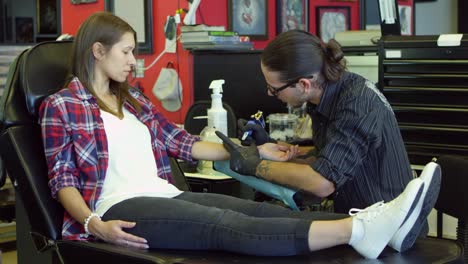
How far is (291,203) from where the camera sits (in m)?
2.01

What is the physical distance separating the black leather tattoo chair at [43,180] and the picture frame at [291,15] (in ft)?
8.56

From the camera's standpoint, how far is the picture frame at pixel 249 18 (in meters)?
4.32

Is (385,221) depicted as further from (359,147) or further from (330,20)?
(330,20)

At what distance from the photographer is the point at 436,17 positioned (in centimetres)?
653

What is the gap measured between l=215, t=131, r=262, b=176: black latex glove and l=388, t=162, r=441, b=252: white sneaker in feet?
1.78

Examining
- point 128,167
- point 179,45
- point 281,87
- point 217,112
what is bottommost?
point 128,167

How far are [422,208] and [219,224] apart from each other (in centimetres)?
48

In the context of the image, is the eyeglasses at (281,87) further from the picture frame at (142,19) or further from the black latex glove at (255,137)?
the picture frame at (142,19)

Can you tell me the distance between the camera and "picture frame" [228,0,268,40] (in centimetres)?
432

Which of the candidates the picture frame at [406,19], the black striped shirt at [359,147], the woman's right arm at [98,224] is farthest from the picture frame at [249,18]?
the woman's right arm at [98,224]

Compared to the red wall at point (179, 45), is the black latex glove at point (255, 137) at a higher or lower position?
lower

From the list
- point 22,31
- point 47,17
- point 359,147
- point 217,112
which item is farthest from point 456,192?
point 22,31

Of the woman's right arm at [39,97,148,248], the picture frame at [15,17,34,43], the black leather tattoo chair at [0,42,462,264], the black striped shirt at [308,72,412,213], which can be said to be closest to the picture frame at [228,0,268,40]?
the picture frame at [15,17,34,43]

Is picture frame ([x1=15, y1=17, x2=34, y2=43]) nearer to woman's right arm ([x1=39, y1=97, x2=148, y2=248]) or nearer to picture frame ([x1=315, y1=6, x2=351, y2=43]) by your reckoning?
picture frame ([x1=315, y1=6, x2=351, y2=43])
